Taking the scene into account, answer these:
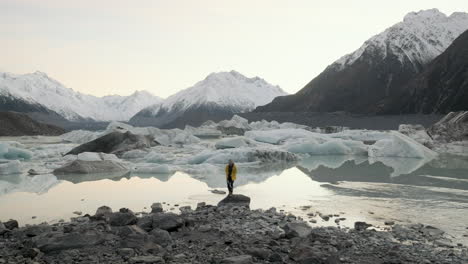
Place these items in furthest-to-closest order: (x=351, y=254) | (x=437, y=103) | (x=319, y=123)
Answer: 1. (x=319, y=123)
2. (x=437, y=103)
3. (x=351, y=254)

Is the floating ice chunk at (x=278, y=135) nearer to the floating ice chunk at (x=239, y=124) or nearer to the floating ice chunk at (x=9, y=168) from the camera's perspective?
the floating ice chunk at (x=9, y=168)

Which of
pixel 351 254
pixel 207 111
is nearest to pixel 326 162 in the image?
pixel 351 254

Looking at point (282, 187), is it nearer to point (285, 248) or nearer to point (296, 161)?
point (285, 248)

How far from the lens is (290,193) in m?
12.0

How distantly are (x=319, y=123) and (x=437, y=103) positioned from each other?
20.7 meters

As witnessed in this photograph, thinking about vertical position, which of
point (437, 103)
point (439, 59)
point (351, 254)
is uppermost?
point (439, 59)

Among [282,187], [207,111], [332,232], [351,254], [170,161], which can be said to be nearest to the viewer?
[351,254]

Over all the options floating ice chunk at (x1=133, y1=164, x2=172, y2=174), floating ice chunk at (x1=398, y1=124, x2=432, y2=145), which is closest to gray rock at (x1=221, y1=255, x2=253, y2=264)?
floating ice chunk at (x1=133, y1=164, x2=172, y2=174)

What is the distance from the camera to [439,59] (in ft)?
262

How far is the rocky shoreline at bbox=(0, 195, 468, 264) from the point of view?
575 centimetres

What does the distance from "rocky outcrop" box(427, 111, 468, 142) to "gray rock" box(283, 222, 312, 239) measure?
75.6 feet

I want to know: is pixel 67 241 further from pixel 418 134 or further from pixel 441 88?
pixel 441 88

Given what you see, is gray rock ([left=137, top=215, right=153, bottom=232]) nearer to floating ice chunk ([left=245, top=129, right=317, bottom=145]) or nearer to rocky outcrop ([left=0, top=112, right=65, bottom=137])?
floating ice chunk ([left=245, top=129, right=317, bottom=145])

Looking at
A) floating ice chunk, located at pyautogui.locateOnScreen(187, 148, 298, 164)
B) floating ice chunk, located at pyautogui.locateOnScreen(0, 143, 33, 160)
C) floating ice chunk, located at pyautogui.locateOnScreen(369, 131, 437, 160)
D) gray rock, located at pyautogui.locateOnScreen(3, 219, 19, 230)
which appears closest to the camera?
gray rock, located at pyautogui.locateOnScreen(3, 219, 19, 230)
